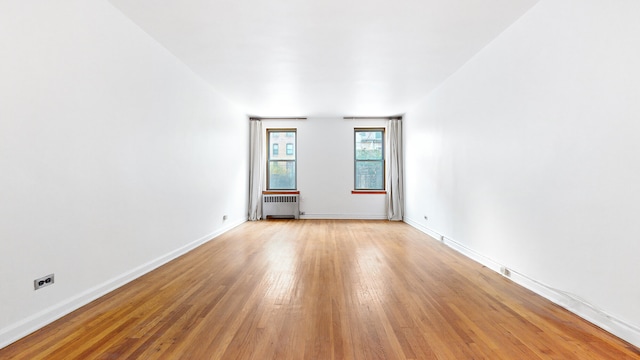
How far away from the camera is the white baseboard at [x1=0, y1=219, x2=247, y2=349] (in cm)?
171

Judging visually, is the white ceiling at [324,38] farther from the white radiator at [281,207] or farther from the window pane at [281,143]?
the white radiator at [281,207]

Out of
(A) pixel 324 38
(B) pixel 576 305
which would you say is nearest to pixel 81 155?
(A) pixel 324 38

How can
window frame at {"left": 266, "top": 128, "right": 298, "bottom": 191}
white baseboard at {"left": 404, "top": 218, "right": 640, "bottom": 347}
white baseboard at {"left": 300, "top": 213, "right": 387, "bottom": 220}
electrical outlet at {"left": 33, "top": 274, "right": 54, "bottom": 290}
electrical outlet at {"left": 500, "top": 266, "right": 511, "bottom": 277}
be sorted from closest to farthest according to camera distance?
white baseboard at {"left": 404, "top": 218, "right": 640, "bottom": 347} → electrical outlet at {"left": 33, "top": 274, "right": 54, "bottom": 290} → electrical outlet at {"left": 500, "top": 266, "right": 511, "bottom": 277} → white baseboard at {"left": 300, "top": 213, "right": 387, "bottom": 220} → window frame at {"left": 266, "top": 128, "right": 298, "bottom": 191}

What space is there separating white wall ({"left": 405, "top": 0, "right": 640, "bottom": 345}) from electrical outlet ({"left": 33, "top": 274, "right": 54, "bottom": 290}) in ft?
12.2

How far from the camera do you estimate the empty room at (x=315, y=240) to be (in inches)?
68.9

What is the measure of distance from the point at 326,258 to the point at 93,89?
2.87 metres

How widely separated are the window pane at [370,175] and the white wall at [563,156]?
358cm

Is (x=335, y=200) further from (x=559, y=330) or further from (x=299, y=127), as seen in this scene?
(x=559, y=330)

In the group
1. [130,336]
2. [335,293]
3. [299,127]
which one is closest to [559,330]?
[335,293]

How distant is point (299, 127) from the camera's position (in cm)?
725

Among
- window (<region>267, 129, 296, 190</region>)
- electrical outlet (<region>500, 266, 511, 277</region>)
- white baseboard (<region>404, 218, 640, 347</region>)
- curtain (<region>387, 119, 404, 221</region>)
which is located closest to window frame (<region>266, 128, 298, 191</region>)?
window (<region>267, 129, 296, 190</region>)

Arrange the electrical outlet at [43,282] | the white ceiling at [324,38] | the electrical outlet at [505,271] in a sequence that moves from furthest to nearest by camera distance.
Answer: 1. the electrical outlet at [505,271]
2. the white ceiling at [324,38]
3. the electrical outlet at [43,282]

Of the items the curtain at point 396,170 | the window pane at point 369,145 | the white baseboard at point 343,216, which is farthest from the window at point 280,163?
the curtain at point 396,170

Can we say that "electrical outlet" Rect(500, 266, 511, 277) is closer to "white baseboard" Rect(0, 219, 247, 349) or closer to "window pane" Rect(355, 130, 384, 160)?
"white baseboard" Rect(0, 219, 247, 349)
